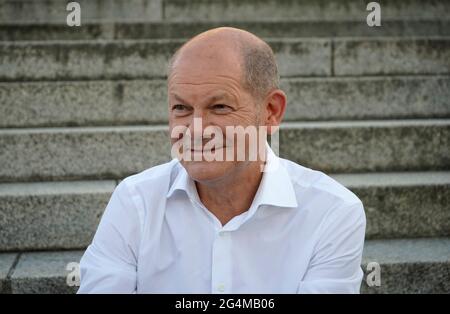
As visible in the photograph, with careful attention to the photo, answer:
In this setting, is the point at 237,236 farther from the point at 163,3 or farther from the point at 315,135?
the point at 163,3

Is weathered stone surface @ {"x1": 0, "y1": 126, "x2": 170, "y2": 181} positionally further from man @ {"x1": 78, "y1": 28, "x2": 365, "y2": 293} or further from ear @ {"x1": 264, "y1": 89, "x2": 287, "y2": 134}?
ear @ {"x1": 264, "y1": 89, "x2": 287, "y2": 134}

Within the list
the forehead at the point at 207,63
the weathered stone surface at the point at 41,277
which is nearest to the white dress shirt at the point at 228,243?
the forehead at the point at 207,63

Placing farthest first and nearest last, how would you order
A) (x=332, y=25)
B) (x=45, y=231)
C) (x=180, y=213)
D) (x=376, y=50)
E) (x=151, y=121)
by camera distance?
(x=332, y=25) < (x=376, y=50) < (x=151, y=121) < (x=45, y=231) < (x=180, y=213)

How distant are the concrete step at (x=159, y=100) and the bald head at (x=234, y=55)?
174cm

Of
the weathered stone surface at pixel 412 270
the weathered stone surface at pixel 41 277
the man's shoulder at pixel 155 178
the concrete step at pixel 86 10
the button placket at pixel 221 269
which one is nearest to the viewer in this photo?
the button placket at pixel 221 269

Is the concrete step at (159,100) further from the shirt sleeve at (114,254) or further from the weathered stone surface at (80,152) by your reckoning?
the shirt sleeve at (114,254)

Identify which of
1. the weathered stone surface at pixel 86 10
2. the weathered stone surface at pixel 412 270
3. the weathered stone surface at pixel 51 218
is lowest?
the weathered stone surface at pixel 412 270

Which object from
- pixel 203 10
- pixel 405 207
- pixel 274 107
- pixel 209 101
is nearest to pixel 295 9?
pixel 203 10

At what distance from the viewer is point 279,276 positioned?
6.14 feet

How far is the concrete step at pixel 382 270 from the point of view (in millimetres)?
2520

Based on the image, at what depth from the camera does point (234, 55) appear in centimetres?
178

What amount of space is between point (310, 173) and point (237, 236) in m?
0.37

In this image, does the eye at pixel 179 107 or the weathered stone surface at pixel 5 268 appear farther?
the weathered stone surface at pixel 5 268
